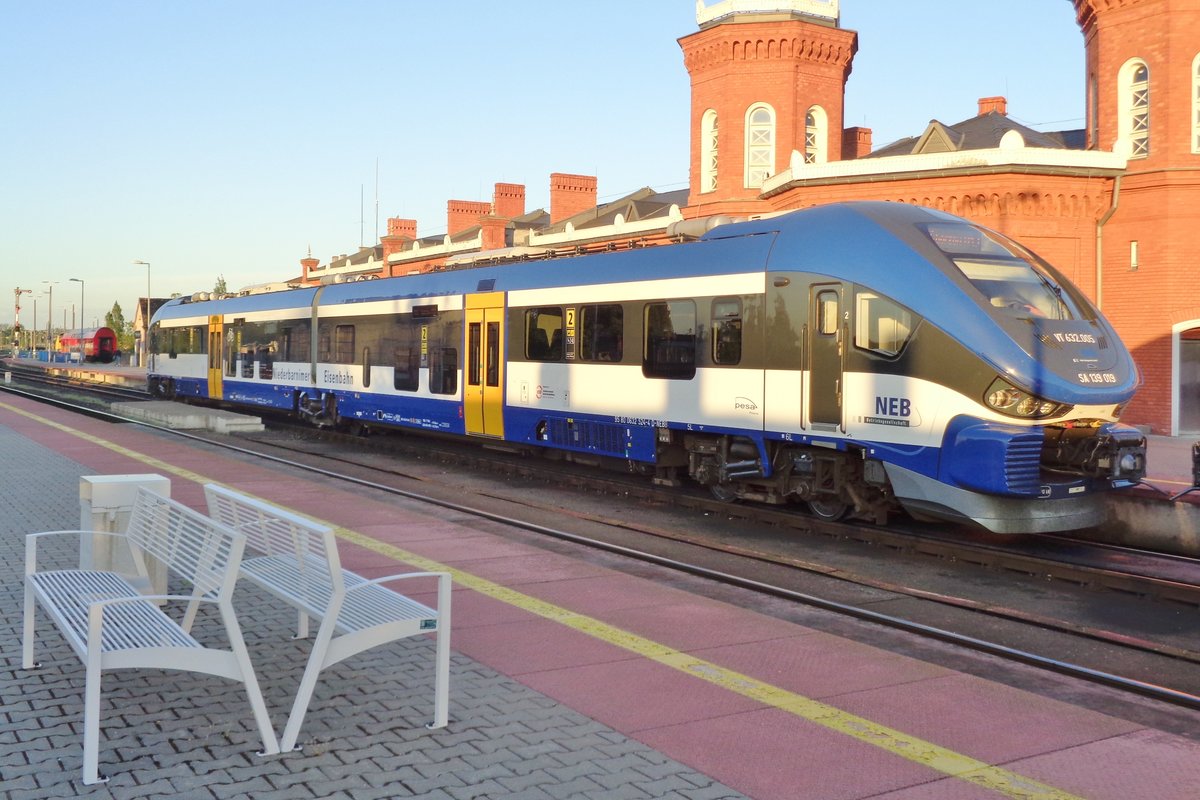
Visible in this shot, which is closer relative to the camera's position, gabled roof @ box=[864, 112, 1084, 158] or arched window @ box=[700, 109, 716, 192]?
gabled roof @ box=[864, 112, 1084, 158]

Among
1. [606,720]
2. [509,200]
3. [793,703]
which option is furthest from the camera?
[509,200]

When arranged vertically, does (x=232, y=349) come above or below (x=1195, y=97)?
below

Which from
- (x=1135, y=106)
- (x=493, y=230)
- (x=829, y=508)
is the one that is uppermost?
(x=493, y=230)

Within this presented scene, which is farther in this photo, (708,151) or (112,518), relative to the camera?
(708,151)

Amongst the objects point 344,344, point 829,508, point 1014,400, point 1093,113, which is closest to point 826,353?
point 829,508

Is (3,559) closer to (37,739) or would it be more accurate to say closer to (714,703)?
(37,739)

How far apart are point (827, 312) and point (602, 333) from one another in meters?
4.04

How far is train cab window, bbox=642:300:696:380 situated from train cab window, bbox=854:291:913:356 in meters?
2.53

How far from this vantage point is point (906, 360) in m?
10.1

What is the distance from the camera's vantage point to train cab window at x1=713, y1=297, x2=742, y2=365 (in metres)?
12.0

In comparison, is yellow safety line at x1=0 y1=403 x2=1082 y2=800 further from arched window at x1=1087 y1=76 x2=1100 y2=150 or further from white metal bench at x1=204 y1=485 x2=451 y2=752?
arched window at x1=1087 y1=76 x2=1100 y2=150

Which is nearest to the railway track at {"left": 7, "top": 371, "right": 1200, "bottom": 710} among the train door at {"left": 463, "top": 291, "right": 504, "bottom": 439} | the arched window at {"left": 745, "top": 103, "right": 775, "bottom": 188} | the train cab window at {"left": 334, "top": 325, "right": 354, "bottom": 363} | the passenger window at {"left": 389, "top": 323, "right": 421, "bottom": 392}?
the train door at {"left": 463, "top": 291, "right": 504, "bottom": 439}

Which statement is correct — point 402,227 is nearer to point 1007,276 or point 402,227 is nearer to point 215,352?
point 215,352

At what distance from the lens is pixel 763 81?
30828mm
